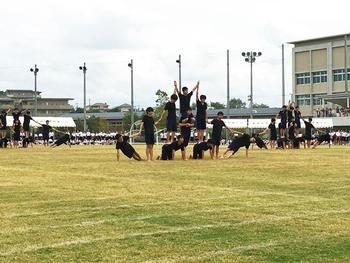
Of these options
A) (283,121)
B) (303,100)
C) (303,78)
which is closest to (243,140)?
(283,121)

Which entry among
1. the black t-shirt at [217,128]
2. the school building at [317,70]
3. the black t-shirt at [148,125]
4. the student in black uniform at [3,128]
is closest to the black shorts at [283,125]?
the black t-shirt at [217,128]

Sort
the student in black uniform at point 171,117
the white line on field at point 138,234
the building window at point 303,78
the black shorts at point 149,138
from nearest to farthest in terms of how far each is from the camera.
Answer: the white line on field at point 138,234
the black shorts at point 149,138
the student in black uniform at point 171,117
the building window at point 303,78

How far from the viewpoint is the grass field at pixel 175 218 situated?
6.93 metres

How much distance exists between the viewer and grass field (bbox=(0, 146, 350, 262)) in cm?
693

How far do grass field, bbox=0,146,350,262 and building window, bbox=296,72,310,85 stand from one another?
106929 mm

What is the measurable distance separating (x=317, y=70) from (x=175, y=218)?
4440 inches

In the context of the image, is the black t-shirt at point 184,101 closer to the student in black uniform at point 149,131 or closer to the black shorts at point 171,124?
the black shorts at point 171,124

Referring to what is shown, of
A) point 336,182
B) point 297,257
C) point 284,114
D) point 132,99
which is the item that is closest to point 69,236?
point 297,257

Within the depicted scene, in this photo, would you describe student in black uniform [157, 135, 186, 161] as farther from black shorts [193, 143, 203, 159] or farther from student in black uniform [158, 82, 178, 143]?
student in black uniform [158, 82, 178, 143]

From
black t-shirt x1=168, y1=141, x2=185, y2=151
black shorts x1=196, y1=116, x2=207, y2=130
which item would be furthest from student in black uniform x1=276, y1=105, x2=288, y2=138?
black t-shirt x1=168, y1=141, x2=185, y2=151

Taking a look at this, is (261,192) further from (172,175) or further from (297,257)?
(297,257)

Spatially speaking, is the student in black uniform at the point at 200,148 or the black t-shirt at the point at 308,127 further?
the black t-shirt at the point at 308,127

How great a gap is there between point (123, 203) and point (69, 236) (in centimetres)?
286

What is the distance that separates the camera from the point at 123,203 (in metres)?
10.6
